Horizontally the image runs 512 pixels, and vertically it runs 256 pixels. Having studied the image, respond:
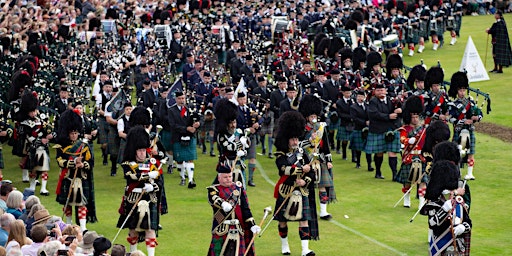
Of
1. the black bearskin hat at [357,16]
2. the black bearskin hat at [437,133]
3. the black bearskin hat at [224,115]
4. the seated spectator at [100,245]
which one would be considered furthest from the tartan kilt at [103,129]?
the black bearskin hat at [357,16]

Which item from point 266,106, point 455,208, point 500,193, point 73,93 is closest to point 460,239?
point 455,208

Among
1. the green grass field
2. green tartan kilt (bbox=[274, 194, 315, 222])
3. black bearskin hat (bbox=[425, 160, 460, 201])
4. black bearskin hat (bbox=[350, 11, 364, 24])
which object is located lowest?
the green grass field

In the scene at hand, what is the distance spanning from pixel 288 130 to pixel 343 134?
744 cm

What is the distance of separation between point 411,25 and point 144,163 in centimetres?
2188

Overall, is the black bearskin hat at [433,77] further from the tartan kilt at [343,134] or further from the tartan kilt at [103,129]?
the tartan kilt at [103,129]

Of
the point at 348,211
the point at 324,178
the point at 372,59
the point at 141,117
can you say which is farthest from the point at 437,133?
the point at 372,59

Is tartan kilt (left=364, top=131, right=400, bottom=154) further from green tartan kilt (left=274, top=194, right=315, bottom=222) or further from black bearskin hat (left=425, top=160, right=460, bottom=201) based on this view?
black bearskin hat (left=425, top=160, right=460, bottom=201)

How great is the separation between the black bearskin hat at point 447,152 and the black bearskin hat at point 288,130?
2314 millimetres

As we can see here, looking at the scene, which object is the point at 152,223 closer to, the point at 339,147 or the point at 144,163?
the point at 144,163

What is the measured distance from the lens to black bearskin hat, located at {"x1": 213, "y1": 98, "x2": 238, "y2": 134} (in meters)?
19.8

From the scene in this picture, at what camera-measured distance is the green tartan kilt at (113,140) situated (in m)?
23.6

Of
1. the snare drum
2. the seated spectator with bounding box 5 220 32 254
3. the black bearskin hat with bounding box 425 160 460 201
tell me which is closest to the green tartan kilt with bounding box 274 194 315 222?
the black bearskin hat with bounding box 425 160 460 201

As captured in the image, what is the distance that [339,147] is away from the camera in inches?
1027

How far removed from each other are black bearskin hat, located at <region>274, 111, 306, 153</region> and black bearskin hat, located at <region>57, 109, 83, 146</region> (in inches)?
140
